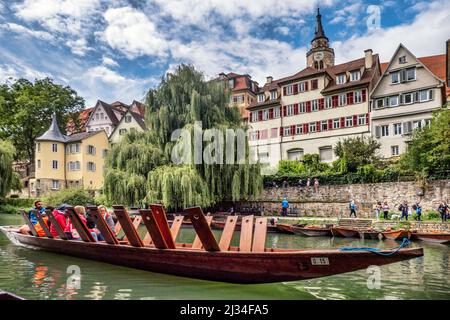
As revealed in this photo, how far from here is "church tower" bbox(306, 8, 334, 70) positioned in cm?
4731

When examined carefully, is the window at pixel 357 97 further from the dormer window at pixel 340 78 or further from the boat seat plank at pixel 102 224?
the boat seat plank at pixel 102 224

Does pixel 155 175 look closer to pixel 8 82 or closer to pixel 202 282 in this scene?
pixel 202 282

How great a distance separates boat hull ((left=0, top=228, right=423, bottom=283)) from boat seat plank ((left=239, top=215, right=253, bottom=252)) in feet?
1.31

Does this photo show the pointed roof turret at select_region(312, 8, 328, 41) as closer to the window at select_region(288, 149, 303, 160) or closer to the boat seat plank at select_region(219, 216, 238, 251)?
the window at select_region(288, 149, 303, 160)

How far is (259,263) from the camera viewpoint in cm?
631

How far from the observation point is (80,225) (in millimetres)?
9164

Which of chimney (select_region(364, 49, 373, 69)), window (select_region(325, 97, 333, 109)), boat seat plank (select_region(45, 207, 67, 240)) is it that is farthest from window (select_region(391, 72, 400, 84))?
boat seat plank (select_region(45, 207, 67, 240))

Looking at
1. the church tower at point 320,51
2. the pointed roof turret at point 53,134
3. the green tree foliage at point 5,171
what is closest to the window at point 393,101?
the church tower at point 320,51

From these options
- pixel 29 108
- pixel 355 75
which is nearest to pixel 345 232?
pixel 355 75

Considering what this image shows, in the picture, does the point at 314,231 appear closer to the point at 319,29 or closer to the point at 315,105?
the point at 315,105

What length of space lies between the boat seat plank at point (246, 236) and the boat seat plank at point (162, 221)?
1.39 m

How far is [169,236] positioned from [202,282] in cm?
108

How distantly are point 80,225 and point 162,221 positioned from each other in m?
3.09
